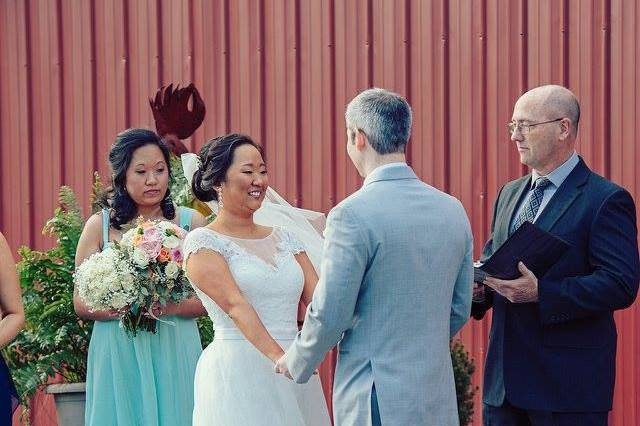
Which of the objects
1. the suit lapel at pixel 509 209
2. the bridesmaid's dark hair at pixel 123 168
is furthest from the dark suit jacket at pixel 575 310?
the bridesmaid's dark hair at pixel 123 168

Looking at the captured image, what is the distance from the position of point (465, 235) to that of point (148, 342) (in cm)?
173

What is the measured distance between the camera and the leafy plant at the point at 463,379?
7.00 meters

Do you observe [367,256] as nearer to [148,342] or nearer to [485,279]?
[485,279]

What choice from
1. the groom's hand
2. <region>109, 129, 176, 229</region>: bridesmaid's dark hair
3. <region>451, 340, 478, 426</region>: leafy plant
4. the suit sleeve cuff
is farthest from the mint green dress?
<region>451, 340, 478, 426</region>: leafy plant

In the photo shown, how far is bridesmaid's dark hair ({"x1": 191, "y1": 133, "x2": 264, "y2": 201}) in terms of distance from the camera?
15.9 feet

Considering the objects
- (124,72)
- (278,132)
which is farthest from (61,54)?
(278,132)

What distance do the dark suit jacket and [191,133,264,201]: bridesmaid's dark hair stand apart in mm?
1104

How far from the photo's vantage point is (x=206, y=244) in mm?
4773

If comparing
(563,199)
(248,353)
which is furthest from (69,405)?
(563,199)

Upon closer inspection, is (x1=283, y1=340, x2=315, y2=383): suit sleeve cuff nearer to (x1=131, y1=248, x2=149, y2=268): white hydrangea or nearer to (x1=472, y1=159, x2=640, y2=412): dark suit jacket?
(x1=472, y1=159, x2=640, y2=412): dark suit jacket

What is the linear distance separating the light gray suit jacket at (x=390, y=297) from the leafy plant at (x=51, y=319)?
2142 millimetres

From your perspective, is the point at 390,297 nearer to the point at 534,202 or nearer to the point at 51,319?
the point at 534,202

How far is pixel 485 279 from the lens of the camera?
4.89 metres

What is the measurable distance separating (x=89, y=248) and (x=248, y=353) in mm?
947
